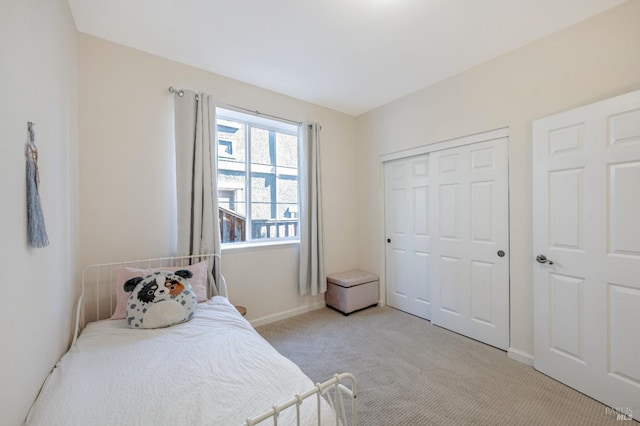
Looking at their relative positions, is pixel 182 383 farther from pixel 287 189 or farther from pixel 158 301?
pixel 287 189

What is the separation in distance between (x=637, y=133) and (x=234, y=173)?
10.6 ft

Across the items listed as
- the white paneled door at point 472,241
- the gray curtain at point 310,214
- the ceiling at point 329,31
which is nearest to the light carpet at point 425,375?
the white paneled door at point 472,241

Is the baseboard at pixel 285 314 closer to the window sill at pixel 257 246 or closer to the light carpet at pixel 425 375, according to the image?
the light carpet at pixel 425 375

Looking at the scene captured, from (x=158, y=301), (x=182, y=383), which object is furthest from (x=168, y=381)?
(x=158, y=301)

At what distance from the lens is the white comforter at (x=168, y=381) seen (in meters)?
0.99

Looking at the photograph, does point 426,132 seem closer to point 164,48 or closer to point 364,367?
point 364,367

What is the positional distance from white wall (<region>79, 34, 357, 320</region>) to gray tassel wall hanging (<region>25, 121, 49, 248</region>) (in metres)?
1.02

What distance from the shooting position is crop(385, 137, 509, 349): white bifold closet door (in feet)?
8.00

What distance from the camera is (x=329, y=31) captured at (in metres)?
Answer: 2.03

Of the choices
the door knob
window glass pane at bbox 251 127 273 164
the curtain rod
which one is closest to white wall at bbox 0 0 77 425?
the curtain rod

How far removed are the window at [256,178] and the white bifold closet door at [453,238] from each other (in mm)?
1341

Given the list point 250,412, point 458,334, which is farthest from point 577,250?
point 250,412

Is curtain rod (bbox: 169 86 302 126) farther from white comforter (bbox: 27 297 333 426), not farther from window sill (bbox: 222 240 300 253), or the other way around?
white comforter (bbox: 27 297 333 426)

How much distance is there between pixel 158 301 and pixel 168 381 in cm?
74
